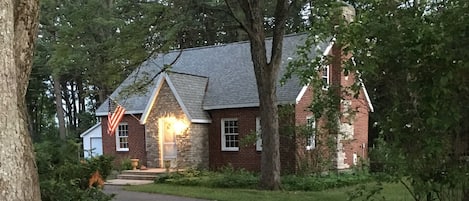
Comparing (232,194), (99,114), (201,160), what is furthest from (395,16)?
(99,114)

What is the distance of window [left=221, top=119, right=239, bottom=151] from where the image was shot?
2005 centimetres

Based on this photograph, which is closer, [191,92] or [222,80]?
[191,92]

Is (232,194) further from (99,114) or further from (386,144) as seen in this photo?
(99,114)

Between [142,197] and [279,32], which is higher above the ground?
[279,32]

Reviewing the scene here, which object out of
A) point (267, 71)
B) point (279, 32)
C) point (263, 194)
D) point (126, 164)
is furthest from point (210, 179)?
point (126, 164)

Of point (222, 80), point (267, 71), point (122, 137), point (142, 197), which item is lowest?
point (142, 197)

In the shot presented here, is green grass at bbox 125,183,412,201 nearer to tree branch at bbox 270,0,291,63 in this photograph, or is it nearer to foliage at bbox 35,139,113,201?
tree branch at bbox 270,0,291,63

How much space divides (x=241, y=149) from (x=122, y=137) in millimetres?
6483

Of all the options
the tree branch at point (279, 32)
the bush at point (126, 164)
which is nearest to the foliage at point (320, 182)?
the tree branch at point (279, 32)

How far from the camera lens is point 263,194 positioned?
13.1 metres

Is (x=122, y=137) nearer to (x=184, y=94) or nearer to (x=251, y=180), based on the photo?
(x=184, y=94)

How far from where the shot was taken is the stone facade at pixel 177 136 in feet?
65.2

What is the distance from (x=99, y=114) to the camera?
79.9 ft

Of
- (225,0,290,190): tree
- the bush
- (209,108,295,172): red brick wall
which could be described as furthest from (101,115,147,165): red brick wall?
(225,0,290,190): tree
